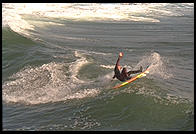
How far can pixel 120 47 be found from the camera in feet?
80.2

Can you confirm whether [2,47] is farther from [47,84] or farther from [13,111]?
[13,111]

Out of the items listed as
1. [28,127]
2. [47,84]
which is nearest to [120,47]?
[47,84]

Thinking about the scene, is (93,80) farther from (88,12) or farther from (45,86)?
(88,12)

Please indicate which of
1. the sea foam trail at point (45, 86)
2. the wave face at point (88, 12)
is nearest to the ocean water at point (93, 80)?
the sea foam trail at point (45, 86)

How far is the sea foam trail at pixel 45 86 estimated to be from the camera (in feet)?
46.1

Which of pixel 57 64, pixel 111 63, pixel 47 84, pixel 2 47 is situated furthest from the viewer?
pixel 2 47

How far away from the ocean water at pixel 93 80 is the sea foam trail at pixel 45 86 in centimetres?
4

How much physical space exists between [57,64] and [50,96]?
Answer: 4239mm

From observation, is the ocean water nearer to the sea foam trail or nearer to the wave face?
the sea foam trail

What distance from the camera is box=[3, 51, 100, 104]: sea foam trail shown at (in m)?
14.0

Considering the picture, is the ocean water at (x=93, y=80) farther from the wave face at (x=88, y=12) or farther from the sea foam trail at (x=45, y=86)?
the wave face at (x=88, y=12)

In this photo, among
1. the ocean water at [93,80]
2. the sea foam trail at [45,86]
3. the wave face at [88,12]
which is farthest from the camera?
the wave face at [88,12]

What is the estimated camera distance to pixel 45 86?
15148 mm

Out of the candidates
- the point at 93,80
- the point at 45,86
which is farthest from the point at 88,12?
the point at 45,86
